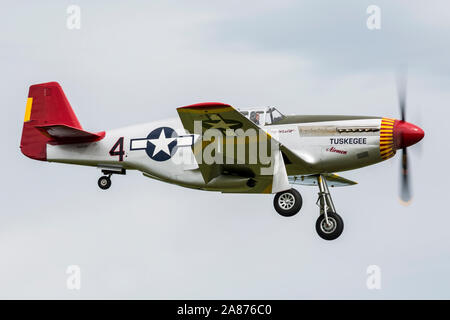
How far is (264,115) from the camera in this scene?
58.2 ft

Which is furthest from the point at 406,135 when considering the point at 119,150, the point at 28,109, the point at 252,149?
the point at 28,109

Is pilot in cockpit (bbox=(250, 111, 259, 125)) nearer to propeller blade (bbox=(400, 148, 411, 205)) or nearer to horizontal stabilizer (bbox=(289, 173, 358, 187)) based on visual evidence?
horizontal stabilizer (bbox=(289, 173, 358, 187))

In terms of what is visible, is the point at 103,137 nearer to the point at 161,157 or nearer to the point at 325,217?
the point at 161,157

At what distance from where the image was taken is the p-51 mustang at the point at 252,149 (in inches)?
658

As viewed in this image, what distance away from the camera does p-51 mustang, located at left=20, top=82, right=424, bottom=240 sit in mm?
16703

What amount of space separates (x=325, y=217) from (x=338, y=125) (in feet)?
6.30

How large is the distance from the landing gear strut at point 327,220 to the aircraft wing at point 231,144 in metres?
1.12

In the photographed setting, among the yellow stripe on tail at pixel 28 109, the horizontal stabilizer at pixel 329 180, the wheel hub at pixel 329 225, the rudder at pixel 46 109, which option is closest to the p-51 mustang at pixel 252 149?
the wheel hub at pixel 329 225

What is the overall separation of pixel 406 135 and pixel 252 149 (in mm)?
3123

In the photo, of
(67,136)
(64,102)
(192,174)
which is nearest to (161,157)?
(192,174)

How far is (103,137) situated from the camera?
19.5 meters

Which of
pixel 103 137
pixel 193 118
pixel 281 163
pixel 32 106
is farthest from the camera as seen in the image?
pixel 32 106

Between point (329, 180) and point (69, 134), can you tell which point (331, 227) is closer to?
point (329, 180)

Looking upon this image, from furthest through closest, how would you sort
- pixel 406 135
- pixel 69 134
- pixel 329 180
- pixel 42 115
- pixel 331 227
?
pixel 42 115
pixel 329 180
pixel 69 134
pixel 331 227
pixel 406 135
